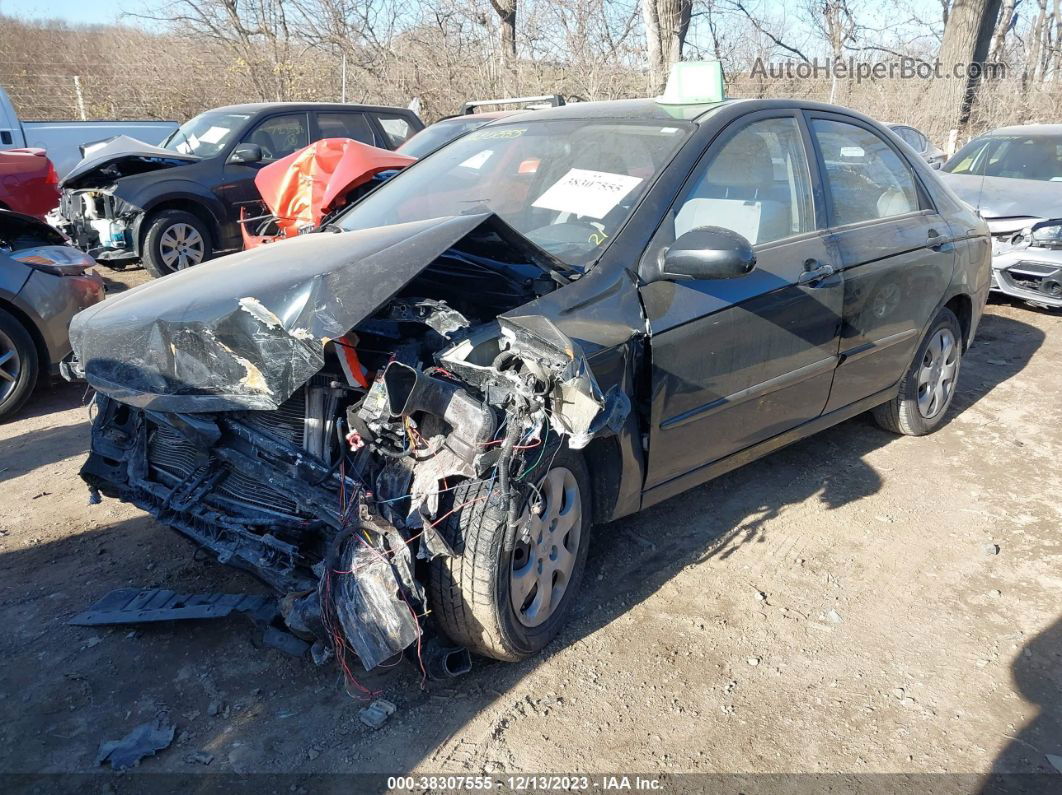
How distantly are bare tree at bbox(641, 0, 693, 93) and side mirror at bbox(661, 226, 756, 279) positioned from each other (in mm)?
11491

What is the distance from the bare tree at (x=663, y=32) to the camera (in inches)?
531

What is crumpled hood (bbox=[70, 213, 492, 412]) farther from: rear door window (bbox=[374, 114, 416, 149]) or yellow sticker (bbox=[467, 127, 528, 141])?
rear door window (bbox=[374, 114, 416, 149])

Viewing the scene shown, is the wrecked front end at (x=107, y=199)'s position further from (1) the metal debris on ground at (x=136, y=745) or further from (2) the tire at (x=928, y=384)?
(2) the tire at (x=928, y=384)

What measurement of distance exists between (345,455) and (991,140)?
9.32 meters

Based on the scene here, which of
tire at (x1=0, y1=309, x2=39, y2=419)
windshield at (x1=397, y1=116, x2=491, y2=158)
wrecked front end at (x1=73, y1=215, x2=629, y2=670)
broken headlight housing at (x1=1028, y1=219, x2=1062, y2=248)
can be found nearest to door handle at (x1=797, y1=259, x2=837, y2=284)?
wrecked front end at (x1=73, y1=215, x2=629, y2=670)

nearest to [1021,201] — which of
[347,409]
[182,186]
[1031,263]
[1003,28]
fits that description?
[1031,263]

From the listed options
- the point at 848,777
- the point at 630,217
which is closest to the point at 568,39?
the point at 630,217

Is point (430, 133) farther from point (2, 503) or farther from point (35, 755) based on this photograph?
point (35, 755)

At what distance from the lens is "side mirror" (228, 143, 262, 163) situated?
8758 millimetres

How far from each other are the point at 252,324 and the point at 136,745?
130cm

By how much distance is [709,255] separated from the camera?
113 inches

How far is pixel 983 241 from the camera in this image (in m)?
4.83

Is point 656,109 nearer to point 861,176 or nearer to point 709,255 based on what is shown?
point 709,255

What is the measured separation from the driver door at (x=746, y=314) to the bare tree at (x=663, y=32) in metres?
10.7
